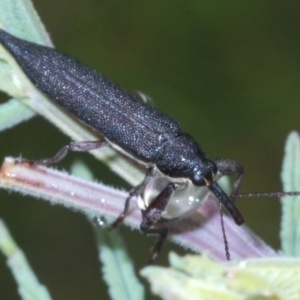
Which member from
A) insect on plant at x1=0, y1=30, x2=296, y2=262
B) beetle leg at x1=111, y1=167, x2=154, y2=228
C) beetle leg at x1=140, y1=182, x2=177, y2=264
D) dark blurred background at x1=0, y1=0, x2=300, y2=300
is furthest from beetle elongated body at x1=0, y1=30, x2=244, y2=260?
dark blurred background at x1=0, y1=0, x2=300, y2=300

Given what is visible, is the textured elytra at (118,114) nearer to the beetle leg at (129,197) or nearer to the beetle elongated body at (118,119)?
the beetle elongated body at (118,119)

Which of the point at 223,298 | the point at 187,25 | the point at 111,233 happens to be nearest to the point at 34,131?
the point at 187,25

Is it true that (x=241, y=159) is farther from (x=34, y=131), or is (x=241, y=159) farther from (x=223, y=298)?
(x=223, y=298)

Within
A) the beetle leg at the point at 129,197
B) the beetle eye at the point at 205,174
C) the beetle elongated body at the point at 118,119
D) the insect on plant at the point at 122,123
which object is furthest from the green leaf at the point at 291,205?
the beetle leg at the point at 129,197

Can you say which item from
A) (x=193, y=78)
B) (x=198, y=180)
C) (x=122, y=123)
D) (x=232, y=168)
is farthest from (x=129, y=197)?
(x=193, y=78)

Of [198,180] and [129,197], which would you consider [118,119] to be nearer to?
[198,180]
